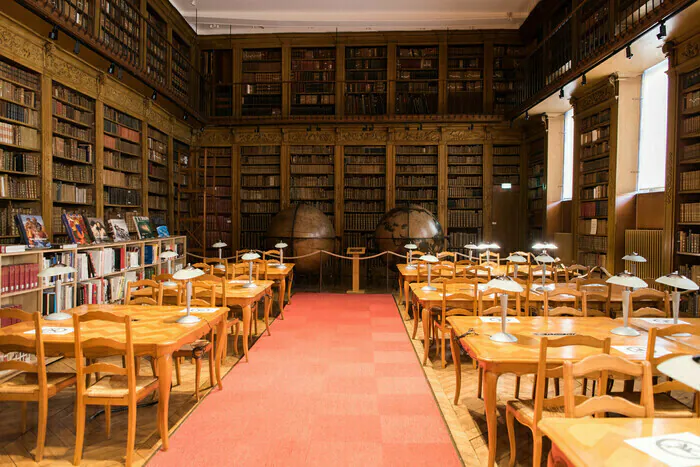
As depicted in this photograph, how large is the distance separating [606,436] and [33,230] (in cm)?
535

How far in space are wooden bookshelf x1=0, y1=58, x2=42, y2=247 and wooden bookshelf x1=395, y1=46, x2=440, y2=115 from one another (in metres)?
7.15

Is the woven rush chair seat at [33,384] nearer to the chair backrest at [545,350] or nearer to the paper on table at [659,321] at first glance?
the chair backrest at [545,350]

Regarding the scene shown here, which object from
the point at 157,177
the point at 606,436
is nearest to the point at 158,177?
the point at 157,177

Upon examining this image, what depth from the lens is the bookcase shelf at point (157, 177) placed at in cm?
827

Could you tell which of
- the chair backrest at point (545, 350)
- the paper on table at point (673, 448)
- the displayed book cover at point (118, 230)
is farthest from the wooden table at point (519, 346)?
the displayed book cover at point (118, 230)

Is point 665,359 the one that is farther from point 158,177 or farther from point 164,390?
point 158,177

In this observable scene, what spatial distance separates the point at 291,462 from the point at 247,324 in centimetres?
204

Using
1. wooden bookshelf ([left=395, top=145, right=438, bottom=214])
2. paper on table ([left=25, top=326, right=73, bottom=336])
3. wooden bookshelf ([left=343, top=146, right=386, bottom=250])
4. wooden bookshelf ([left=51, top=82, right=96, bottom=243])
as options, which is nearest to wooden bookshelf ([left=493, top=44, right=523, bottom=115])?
wooden bookshelf ([left=395, top=145, right=438, bottom=214])

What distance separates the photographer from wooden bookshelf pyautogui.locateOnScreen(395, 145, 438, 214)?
10.2 m

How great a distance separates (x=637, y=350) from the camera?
250 centimetres

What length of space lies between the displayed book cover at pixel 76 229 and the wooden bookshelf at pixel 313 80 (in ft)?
19.6

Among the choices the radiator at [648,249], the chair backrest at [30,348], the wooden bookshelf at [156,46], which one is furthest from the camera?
the wooden bookshelf at [156,46]

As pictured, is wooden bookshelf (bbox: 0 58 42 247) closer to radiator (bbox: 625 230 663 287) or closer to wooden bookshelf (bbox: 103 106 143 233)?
wooden bookshelf (bbox: 103 106 143 233)

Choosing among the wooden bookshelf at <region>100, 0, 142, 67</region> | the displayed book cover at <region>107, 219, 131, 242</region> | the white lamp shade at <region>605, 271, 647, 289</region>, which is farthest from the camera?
the wooden bookshelf at <region>100, 0, 142, 67</region>
